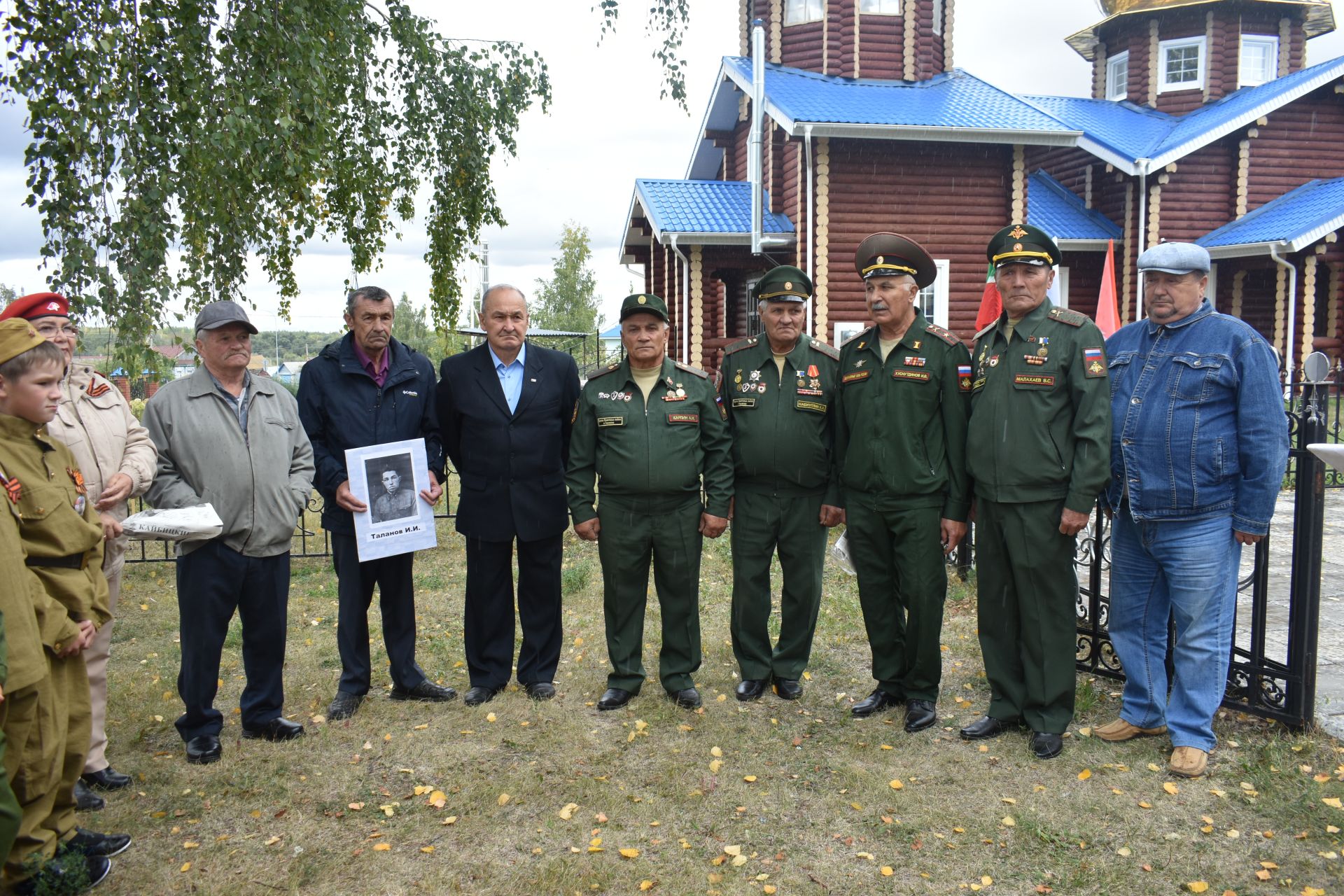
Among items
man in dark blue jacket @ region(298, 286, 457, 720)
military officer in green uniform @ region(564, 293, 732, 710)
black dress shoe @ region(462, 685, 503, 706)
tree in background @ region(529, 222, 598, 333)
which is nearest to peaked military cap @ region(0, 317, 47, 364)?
man in dark blue jacket @ region(298, 286, 457, 720)

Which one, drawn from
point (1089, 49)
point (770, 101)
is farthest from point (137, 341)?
point (1089, 49)

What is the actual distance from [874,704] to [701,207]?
1436 cm

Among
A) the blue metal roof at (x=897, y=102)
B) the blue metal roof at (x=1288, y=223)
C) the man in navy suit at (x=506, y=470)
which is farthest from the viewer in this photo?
the blue metal roof at (x=1288, y=223)

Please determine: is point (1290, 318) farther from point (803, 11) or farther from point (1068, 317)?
point (1068, 317)

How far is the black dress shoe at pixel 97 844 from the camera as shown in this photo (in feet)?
11.2

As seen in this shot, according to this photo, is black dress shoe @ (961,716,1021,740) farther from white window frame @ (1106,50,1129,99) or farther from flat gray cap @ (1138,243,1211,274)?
white window frame @ (1106,50,1129,99)

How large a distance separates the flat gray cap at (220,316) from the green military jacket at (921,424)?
2975mm

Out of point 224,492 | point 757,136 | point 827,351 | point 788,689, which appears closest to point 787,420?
point 827,351

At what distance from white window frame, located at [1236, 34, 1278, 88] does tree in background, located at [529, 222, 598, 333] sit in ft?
84.9

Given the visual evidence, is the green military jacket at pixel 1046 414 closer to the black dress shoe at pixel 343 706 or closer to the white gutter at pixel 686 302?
the black dress shoe at pixel 343 706

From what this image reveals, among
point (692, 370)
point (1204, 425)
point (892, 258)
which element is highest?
point (892, 258)

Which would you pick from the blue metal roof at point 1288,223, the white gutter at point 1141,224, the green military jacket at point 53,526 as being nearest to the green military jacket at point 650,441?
the green military jacket at point 53,526

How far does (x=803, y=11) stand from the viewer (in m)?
18.1

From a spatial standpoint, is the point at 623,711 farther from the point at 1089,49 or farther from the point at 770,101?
the point at 1089,49
